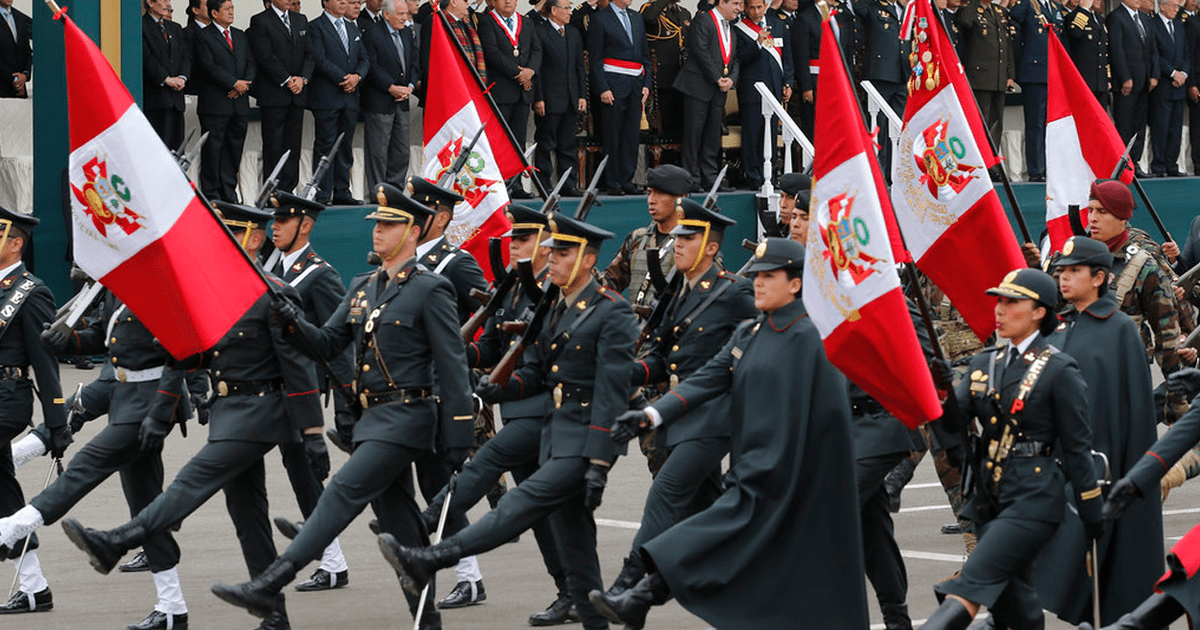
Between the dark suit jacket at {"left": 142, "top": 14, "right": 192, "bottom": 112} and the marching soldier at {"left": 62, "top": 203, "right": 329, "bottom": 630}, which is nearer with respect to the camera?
the marching soldier at {"left": 62, "top": 203, "right": 329, "bottom": 630}

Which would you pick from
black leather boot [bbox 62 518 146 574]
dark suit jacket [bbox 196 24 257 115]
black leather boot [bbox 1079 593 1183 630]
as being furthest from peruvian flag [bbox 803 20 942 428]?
dark suit jacket [bbox 196 24 257 115]

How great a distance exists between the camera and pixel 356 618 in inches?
360

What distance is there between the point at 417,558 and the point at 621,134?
11.5 meters

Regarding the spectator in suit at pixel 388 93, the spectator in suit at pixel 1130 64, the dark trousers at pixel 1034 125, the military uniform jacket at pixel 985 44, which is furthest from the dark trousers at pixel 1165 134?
the spectator in suit at pixel 388 93

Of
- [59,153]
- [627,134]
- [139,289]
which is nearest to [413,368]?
[139,289]

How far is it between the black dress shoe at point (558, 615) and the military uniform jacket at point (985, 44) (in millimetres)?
13235

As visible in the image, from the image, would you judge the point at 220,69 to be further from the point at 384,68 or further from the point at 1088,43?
the point at 1088,43

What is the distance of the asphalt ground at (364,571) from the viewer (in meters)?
9.08

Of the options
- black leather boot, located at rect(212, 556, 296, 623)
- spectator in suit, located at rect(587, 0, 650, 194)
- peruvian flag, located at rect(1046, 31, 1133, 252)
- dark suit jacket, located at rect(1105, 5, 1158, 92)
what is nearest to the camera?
black leather boot, located at rect(212, 556, 296, 623)

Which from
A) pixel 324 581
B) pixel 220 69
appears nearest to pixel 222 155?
pixel 220 69

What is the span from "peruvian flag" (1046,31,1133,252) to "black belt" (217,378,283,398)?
5.14 metres

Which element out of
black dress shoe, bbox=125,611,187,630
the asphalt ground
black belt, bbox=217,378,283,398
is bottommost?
the asphalt ground

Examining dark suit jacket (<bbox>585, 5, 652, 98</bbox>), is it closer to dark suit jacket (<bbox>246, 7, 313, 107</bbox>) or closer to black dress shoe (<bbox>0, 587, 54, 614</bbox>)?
dark suit jacket (<bbox>246, 7, 313, 107</bbox>)

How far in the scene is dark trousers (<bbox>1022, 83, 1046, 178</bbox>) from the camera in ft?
72.2
